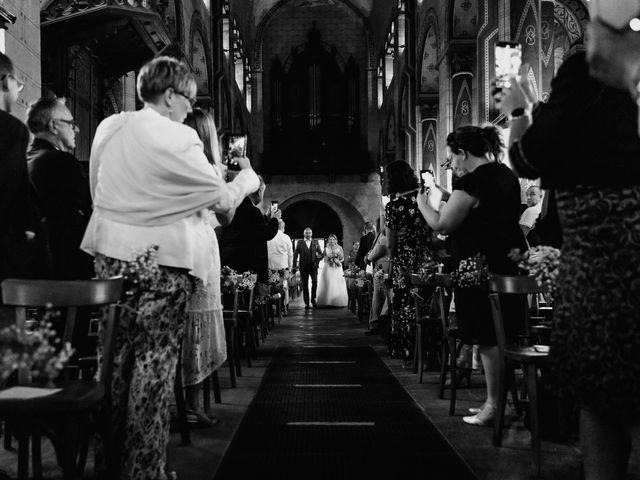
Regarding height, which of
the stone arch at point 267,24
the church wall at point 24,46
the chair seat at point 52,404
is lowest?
the chair seat at point 52,404

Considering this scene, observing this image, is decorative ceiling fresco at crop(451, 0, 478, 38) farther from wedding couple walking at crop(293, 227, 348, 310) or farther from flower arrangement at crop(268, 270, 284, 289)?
flower arrangement at crop(268, 270, 284, 289)

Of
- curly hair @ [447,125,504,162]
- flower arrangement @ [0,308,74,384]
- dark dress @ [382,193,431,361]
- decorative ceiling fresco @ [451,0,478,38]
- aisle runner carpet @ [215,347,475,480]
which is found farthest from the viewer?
decorative ceiling fresco @ [451,0,478,38]

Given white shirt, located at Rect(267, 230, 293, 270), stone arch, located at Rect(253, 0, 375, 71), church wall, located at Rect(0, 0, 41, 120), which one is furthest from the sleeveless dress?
stone arch, located at Rect(253, 0, 375, 71)

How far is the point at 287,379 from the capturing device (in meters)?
6.10

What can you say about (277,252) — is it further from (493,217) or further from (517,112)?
(517,112)

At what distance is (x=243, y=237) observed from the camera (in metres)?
6.21

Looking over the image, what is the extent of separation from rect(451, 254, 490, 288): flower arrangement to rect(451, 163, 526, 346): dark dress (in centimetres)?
10

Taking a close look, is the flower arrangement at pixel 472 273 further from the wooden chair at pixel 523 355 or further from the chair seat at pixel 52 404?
the chair seat at pixel 52 404

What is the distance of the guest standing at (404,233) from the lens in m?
6.54

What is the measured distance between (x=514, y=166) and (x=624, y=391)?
2.32 ft

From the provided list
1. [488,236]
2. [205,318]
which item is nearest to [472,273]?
A: [488,236]

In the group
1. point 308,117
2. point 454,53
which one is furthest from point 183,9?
point 308,117

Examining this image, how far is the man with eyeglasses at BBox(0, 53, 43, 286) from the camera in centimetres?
292

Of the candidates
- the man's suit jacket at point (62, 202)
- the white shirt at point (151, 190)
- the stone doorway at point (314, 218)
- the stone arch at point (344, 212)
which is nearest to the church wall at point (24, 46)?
the man's suit jacket at point (62, 202)
